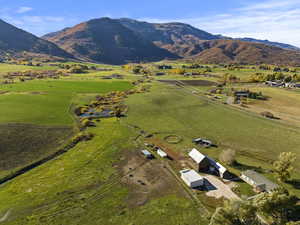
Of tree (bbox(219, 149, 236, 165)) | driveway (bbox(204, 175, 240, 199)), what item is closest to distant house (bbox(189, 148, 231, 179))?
driveway (bbox(204, 175, 240, 199))

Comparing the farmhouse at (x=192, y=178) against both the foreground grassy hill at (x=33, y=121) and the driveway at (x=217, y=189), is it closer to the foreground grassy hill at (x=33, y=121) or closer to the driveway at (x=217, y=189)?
the driveway at (x=217, y=189)

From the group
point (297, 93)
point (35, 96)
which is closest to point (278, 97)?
point (297, 93)

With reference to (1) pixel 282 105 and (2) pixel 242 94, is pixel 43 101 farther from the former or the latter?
(1) pixel 282 105

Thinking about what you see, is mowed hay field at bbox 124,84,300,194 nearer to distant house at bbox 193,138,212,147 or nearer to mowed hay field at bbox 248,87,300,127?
distant house at bbox 193,138,212,147

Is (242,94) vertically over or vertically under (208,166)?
over

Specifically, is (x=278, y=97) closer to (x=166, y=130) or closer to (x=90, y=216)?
(x=166, y=130)

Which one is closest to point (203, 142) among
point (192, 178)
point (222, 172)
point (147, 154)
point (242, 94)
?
point (222, 172)

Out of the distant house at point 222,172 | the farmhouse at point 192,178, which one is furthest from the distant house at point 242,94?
the farmhouse at point 192,178
